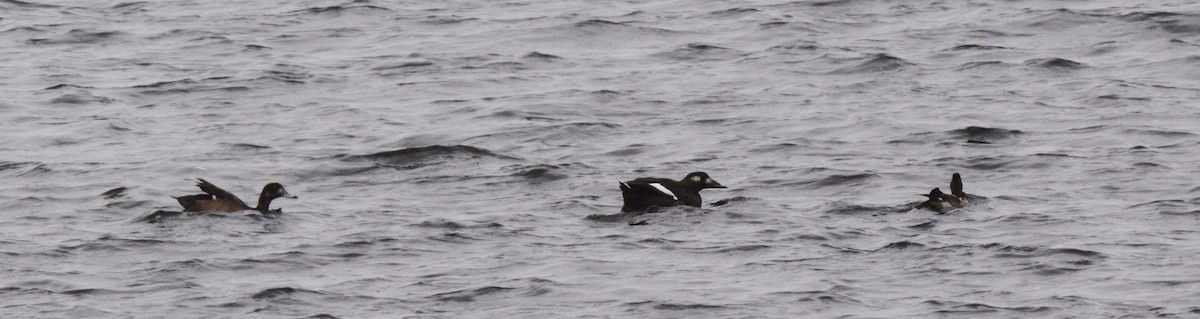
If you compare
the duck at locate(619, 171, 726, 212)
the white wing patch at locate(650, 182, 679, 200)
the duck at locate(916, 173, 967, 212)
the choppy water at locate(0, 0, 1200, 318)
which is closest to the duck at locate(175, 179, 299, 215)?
the choppy water at locate(0, 0, 1200, 318)

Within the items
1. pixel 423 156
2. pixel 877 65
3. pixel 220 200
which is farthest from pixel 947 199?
pixel 877 65

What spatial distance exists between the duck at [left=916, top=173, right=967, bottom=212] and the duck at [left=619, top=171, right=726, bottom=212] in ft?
5.72

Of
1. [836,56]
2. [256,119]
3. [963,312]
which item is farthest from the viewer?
[836,56]

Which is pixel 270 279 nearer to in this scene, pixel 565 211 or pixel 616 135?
pixel 565 211

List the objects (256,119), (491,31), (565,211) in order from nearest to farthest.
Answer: (565,211), (256,119), (491,31)

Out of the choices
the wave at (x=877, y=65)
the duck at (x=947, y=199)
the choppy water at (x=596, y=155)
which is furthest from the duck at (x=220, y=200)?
the wave at (x=877, y=65)

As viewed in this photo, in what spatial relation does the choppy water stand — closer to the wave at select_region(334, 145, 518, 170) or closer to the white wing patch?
the wave at select_region(334, 145, 518, 170)

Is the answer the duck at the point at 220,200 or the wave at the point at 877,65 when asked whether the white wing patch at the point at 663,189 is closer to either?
the duck at the point at 220,200

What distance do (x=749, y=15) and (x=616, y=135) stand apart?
9.78m

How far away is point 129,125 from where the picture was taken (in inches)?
947

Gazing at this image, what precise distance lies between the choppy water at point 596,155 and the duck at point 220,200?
130mm

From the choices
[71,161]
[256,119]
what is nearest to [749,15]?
[256,119]

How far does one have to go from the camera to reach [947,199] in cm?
1783

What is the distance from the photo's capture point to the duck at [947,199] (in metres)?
17.7
